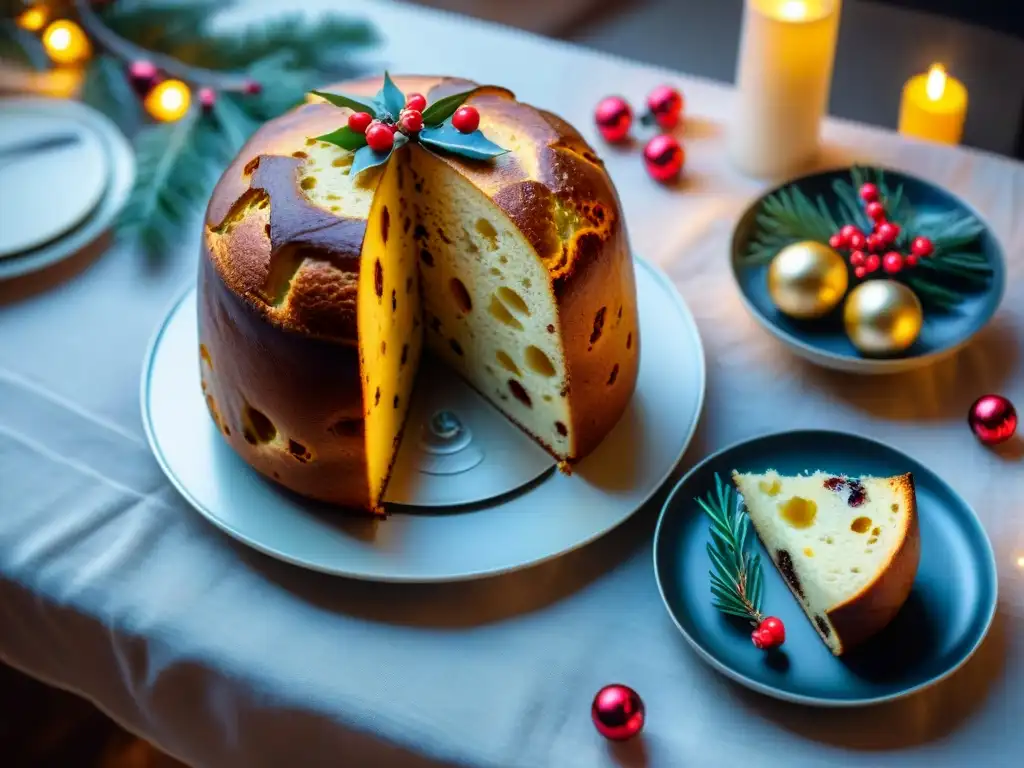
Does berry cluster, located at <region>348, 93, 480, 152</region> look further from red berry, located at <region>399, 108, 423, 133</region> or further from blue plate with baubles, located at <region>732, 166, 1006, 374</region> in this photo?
blue plate with baubles, located at <region>732, 166, 1006, 374</region>

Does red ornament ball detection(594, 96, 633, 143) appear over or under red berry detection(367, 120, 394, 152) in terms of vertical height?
under

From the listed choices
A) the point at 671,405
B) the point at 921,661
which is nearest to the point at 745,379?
the point at 671,405

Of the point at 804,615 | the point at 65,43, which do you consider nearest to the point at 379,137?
the point at 804,615

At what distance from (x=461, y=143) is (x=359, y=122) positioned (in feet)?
0.36

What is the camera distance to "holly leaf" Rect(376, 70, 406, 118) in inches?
45.6

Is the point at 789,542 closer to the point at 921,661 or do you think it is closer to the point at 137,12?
the point at 921,661

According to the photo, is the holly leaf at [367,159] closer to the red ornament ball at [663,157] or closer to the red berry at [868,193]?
the red ornament ball at [663,157]

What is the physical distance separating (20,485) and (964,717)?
1.02 m

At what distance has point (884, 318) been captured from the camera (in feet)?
4.10

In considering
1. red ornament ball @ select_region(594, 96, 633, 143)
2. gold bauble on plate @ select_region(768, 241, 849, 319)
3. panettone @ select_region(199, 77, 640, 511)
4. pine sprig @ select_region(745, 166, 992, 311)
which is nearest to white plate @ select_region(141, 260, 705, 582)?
panettone @ select_region(199, 77, 640, 511)

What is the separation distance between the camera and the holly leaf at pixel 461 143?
1105 mm

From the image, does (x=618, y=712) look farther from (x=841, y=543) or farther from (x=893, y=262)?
(x=893, y=262)

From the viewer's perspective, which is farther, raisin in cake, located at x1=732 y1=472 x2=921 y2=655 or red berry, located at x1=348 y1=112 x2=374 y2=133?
red berry, located at x1=348 y1=112 x2=374 y2=133

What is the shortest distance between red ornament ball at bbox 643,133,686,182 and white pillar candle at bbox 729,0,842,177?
0.10 meters
